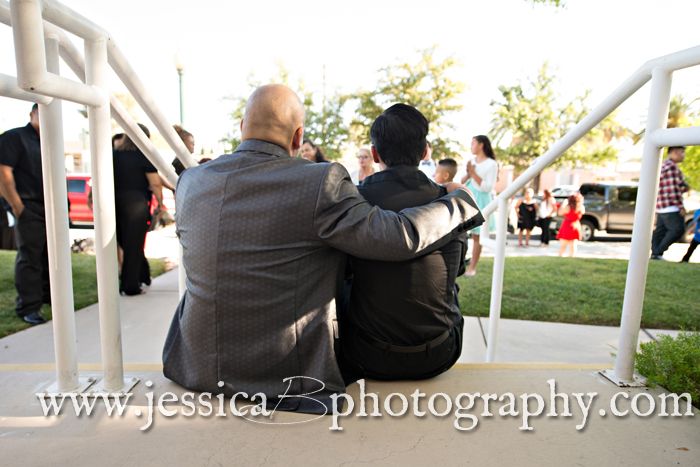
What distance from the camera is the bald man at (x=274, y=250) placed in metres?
1.54

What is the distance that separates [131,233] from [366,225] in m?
4.03

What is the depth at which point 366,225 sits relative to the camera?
1537mm

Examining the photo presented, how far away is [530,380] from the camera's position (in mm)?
1900

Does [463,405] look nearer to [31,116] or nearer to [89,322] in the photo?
[89,322]

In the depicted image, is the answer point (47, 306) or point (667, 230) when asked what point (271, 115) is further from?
point (667, 230)

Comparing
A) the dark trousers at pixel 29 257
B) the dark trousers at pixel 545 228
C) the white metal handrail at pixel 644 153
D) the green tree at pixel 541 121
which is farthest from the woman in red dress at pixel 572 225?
the green tree at pixel 541 121

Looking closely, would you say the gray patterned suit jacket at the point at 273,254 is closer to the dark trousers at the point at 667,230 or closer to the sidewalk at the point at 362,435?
the sidewalk at the point at 362,435

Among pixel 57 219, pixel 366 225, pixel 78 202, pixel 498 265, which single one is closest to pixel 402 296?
pixel 366 225

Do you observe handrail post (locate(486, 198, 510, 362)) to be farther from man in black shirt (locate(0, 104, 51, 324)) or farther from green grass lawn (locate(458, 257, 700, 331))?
man in black shirt (locate(0, 104, 51, 324))

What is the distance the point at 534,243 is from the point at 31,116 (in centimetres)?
1170

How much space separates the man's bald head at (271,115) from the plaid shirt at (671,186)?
7598 millimetres

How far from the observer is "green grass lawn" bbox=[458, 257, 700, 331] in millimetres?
4461

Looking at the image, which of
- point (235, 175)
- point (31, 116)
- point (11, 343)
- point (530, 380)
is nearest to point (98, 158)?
point (235, 175)

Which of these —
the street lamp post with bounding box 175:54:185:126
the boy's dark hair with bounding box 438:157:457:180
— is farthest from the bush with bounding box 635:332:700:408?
the street lamp post with bounding box 175:54:185:126
